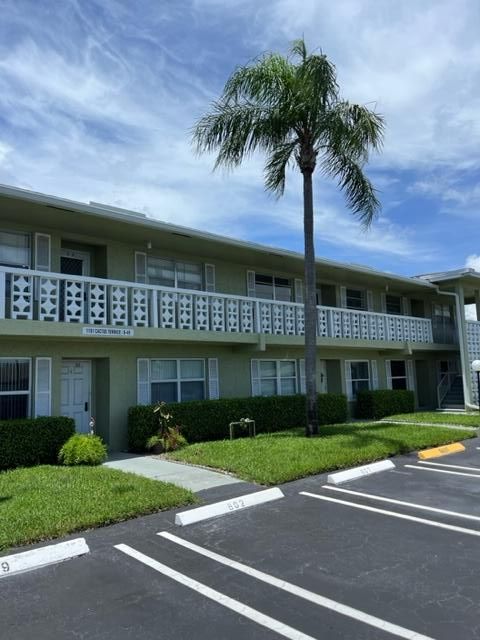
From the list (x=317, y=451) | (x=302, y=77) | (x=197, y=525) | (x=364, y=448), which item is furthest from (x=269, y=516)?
(x=302, y=77)

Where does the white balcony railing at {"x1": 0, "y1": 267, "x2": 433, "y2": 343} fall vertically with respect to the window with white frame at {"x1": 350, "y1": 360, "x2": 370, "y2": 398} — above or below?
above

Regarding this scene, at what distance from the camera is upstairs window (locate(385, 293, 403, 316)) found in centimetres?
2370

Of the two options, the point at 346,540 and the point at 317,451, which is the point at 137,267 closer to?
the point at 317,451

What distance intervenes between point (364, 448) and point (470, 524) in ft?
15.9

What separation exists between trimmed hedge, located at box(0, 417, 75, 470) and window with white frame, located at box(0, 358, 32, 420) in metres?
1.05

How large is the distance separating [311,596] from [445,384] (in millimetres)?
21972

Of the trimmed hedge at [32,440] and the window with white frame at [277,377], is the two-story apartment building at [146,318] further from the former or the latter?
the trimmed hedge at [32,440]

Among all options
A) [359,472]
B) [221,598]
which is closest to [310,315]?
[359,472]

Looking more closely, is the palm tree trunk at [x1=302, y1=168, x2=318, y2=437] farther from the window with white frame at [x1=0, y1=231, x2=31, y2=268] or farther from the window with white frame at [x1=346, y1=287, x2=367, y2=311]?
the window with white frame at [x1=346, y1=287, x2=367, y2=311]

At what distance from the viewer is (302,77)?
12.7 meters

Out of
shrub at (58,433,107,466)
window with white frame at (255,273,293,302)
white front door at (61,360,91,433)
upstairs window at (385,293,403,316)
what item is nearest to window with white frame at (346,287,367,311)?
upstairs window at (385,293,403,316)

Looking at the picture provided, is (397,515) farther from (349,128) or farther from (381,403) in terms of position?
(381,403)

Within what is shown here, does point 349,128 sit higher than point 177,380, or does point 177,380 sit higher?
point 349,128

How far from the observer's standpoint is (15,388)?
12102 mm
